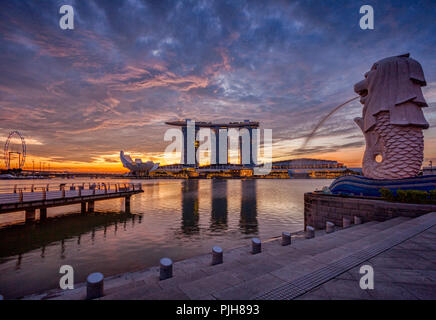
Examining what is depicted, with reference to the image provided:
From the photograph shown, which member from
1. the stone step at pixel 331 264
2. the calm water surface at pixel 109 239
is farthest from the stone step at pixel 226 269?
the calm water surface at pixel 109 239

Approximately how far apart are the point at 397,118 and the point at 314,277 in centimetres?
1883

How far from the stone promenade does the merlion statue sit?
37.3 feet

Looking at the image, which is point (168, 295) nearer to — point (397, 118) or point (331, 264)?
point (331, 264)

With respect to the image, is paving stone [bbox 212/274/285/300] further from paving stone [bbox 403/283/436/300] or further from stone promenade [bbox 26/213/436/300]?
paving stone [bbox 403/283/436/300]

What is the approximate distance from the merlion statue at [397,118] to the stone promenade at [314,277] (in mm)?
11368

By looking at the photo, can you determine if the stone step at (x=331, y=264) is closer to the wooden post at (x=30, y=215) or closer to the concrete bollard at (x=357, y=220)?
the concrete bollard at (x=357, y=220)

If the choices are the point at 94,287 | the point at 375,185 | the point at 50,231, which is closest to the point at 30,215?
the point at 50,231

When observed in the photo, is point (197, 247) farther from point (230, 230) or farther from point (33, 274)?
point (33, 274)

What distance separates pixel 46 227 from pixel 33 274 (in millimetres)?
11112

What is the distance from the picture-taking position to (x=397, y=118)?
17.4 meters

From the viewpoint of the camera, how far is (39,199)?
19.9 metres

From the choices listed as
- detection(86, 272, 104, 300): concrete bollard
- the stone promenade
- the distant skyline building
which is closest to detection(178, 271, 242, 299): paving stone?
the stone promenade

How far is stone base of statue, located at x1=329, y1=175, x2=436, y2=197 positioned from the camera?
14672 millimetres
